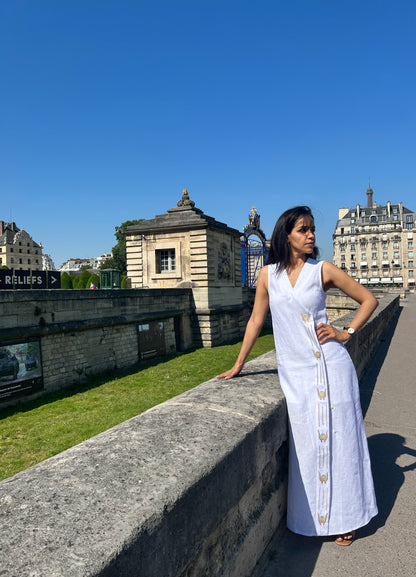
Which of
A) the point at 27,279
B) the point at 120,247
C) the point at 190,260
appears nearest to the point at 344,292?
the point at 27,279

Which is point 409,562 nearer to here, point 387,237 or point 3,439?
point 3,439

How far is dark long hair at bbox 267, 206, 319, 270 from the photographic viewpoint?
2.62m

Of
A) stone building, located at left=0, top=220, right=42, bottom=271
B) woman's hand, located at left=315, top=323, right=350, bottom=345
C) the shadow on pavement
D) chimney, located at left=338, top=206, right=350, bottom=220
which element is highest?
chimney, located at left=338, top=206, right=350, bottom=220

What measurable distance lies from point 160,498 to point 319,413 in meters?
1.29

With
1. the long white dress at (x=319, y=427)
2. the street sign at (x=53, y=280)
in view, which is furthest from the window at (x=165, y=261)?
the long white dress at (x=319, y=427)

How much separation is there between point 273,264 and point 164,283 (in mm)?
19640

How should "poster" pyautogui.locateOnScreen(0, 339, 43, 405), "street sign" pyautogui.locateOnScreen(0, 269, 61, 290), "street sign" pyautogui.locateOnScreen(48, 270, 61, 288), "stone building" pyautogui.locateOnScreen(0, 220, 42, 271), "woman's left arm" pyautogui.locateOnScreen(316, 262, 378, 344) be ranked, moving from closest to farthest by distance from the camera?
"woman's left arm" pyautogui.locateOnScreen(316, 262, 378, 344) < "poster" pyautogui.locateOnScreen(0, 339, 43, 405) < "street sign" pyautogui.locateOnScreen(0, 269, 61, 290) < "street sign" pyautogui.locateOnScreen(48, 270, 61, 288) < "stone building" pyautogui.locateOnScreen(0, 220, 42, 271)

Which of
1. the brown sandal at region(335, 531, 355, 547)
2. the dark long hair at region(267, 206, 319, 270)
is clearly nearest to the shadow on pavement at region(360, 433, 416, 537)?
the brown sandal at region(335, 531, 355, 547)

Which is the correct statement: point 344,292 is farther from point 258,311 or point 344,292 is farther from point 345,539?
point 345,539

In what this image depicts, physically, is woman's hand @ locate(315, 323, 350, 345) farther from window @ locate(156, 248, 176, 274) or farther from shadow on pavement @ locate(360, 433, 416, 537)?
window @ locate(156, 248, 176, 274)

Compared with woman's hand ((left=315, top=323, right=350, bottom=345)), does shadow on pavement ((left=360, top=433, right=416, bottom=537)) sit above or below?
below

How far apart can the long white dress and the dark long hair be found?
219 mm

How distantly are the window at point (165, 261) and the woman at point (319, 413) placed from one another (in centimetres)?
1975

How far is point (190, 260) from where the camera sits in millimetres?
21234
